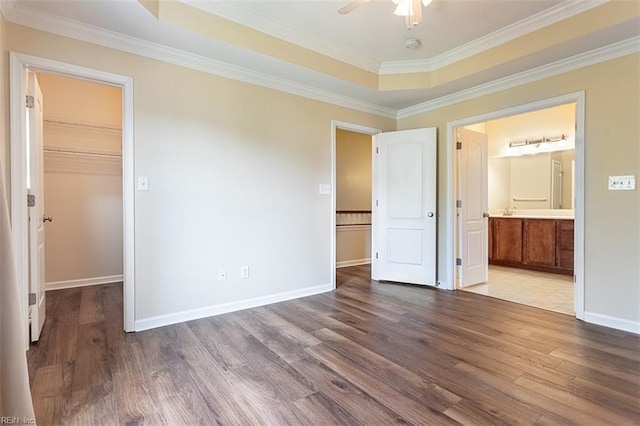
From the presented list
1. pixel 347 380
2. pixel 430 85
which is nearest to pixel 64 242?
pixel 347 380

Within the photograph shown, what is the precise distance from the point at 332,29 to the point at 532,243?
14.5 ft

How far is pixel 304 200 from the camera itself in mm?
3705

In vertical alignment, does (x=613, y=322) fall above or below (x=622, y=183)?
below

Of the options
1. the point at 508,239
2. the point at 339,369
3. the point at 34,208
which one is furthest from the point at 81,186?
the point at 508,239

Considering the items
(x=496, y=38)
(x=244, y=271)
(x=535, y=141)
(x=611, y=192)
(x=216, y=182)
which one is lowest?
(x=244, y=271)

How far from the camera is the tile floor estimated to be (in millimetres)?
3393

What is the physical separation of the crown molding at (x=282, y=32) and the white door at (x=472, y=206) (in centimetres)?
159

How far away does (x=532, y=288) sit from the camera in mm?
4000

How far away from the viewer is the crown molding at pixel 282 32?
2.54 meters

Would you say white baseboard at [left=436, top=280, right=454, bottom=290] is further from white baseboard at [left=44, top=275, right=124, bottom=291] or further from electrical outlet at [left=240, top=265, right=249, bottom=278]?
white baseboard at [left=44, top=275, right=124, bottom=291]

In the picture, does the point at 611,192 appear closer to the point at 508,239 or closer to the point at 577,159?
the point at 577,159

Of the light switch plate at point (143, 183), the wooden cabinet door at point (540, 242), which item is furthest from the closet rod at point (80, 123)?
the wooden cabinet door at point (540, 242)

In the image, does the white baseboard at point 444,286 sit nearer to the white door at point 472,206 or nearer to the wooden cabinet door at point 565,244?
the white door at point 472,206

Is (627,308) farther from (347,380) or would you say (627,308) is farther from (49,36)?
(49,36)
